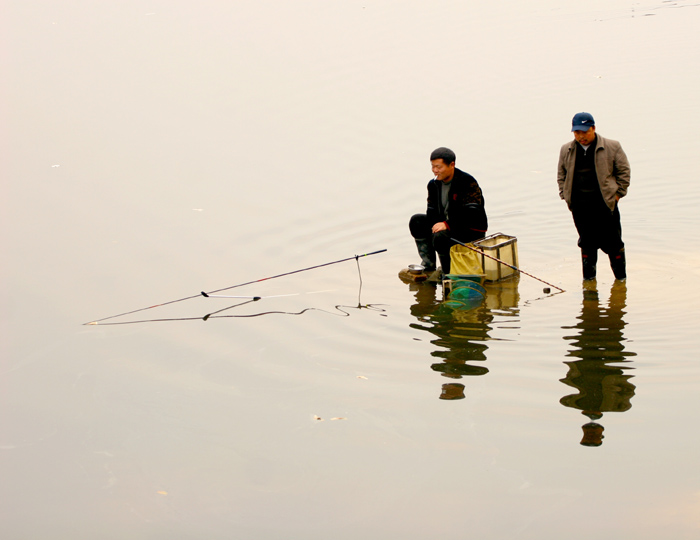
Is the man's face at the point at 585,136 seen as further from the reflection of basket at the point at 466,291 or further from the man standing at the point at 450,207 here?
the reflection of basket at the point at 466,291

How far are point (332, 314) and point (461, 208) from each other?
1.49 metres

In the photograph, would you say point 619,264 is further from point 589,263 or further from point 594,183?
point 594,183

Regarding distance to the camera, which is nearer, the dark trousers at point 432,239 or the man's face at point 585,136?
the man's face at point 585,136

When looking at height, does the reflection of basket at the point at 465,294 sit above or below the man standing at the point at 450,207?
below

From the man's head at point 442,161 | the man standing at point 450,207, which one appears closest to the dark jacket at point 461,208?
the man standing at point 450,207

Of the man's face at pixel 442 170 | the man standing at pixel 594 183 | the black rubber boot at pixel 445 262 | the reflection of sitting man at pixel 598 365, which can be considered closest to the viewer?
the reflection of sitting man at pixel 598 365

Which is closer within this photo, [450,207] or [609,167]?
[609,167]

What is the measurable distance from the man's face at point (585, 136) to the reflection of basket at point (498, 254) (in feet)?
3.78

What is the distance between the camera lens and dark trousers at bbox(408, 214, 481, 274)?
8.22m

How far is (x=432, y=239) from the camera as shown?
27.7ft

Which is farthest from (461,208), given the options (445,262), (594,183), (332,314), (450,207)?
(332,314)

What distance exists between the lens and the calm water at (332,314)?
15.9ft

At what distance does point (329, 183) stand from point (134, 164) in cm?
306

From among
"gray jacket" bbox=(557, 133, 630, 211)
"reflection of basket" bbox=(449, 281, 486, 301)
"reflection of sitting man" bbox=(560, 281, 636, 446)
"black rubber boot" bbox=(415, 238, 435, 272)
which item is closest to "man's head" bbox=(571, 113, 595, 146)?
"gray jacket" bbox=(557, 133, 630, 211)
